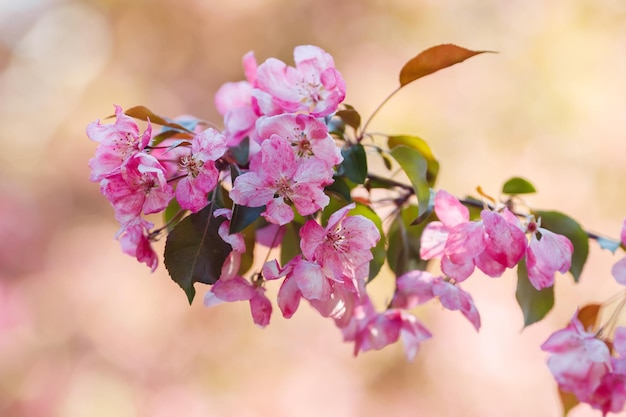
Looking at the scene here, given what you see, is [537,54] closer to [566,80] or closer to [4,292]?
[566,80]

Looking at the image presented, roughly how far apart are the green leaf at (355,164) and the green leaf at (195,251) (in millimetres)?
116

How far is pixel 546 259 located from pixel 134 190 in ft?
1.08

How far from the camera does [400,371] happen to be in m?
2.77

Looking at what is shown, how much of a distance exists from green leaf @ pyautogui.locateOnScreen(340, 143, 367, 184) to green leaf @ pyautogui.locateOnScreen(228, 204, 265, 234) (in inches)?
3.8

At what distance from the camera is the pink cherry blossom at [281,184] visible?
1.66 feet

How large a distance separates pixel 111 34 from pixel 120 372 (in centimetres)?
150

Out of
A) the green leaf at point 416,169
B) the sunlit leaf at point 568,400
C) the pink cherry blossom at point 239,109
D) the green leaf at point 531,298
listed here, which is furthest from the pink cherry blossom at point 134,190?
the sunlit leaf at point 568,400

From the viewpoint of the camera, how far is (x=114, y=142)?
54cm

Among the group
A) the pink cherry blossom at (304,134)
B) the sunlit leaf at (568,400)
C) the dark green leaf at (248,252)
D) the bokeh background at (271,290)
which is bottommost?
the bokeh background at (271,290)

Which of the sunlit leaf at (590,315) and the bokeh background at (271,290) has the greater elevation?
the sunlit leaf at (590,315)

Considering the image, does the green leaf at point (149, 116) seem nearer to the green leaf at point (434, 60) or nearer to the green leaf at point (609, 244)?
the green leaf at point (434, 60)

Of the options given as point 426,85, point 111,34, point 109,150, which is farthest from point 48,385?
point 109,150

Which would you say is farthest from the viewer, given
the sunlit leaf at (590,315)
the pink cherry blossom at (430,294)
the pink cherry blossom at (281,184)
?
the sunlit leaf at (590,315)

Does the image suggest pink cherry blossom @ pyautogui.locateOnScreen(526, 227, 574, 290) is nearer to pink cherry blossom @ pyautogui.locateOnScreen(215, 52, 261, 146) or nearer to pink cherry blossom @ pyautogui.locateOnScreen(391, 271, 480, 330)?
pink cherry blossom @ pyautogui.locateOnScreen(391, 271, 480, 330)
